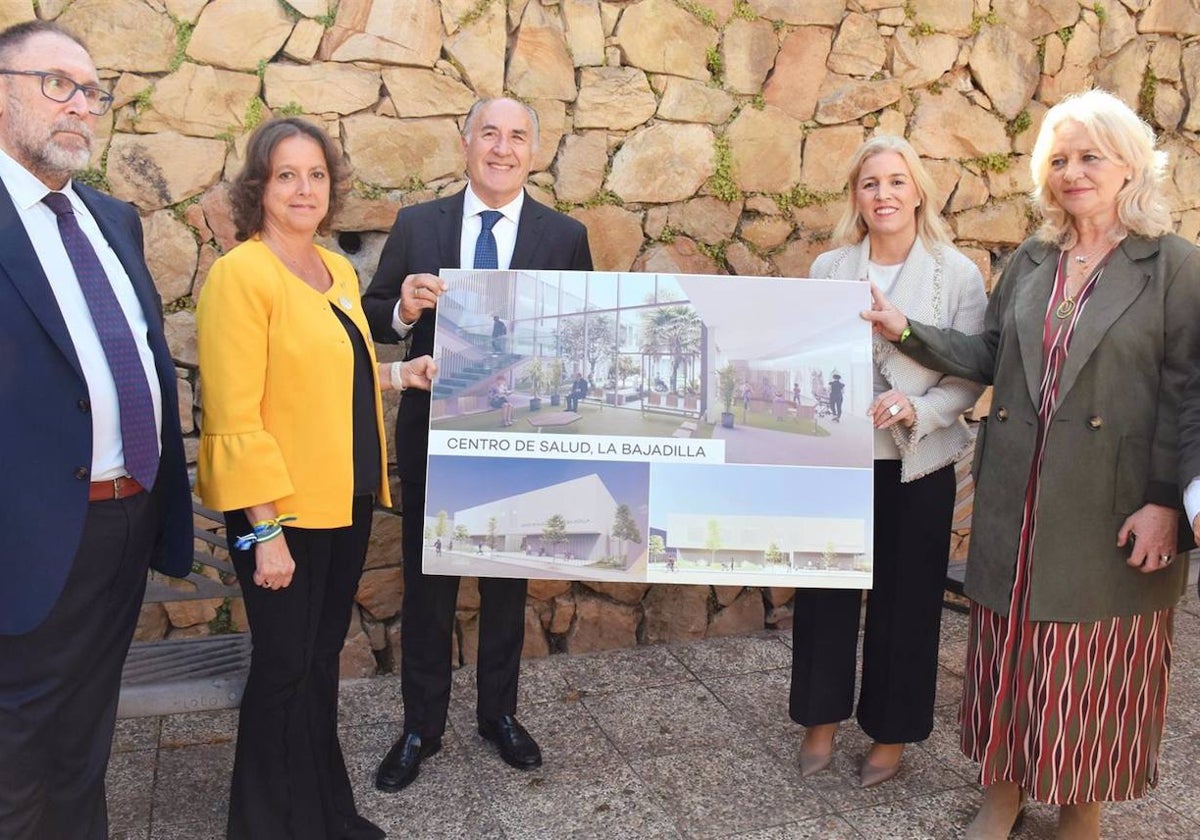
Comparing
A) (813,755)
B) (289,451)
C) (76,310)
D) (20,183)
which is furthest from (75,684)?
(813,755)

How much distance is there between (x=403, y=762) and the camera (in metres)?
2.95

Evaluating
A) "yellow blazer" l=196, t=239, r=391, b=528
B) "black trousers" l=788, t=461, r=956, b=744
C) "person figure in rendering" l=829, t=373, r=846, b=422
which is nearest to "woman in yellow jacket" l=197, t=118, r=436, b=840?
"yellow blazer" l=196, t=239, r=391, b=528

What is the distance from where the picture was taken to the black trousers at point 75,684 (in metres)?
1.96

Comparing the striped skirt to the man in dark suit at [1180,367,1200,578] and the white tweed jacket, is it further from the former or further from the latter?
the white tweed jacket

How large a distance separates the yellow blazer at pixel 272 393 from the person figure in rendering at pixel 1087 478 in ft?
5.62

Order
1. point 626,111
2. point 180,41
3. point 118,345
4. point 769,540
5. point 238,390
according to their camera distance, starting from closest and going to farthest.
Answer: point 118,345, point 238,390, point 769,540, point 180,41, point 626,111

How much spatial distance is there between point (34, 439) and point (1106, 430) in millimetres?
2385

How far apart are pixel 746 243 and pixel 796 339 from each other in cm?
142

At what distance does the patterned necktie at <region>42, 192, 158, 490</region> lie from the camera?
1.99m

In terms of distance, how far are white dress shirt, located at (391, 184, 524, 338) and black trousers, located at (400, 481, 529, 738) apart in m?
0.66

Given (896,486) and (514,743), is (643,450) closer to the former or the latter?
(896,486)

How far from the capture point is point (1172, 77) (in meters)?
4.53

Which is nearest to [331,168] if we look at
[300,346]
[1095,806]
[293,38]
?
[300,346]

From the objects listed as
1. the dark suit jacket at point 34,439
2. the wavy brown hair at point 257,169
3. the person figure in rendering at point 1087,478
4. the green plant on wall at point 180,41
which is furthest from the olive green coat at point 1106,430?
the green plant on wall at point 180,41
